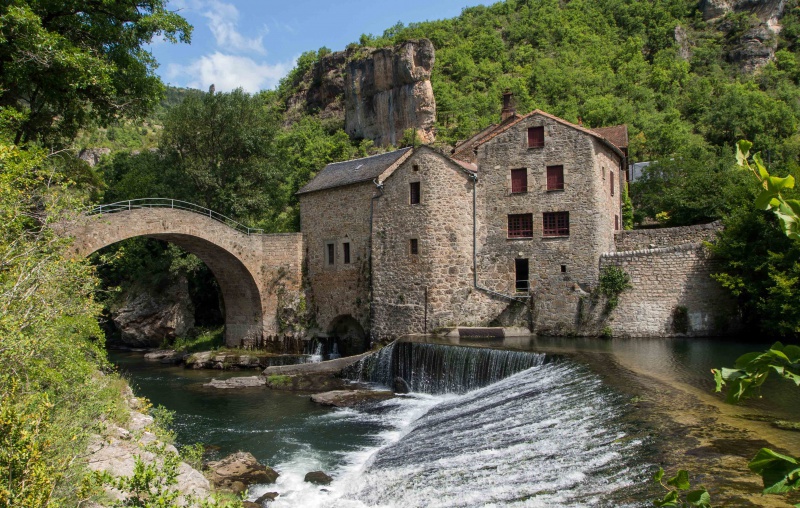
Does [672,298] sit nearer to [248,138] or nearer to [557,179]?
[557,179]

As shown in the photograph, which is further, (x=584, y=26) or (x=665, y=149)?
(x=584, y=26)

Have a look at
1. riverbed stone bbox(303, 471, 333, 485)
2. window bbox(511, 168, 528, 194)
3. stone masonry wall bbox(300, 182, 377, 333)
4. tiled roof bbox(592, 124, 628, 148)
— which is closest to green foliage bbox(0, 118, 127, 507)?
riverbed stone bbox(303, 471, 333, 485)

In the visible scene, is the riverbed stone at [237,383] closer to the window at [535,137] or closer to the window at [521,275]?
the window at [521,275]

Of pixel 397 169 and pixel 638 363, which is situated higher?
pixel 397 169

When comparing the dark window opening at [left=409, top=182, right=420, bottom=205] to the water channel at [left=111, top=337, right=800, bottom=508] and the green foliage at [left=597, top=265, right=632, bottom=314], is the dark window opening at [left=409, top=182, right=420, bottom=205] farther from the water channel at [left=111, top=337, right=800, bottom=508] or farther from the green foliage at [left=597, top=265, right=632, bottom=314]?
the green foliage at [left=597, top=265, right=632, bottom=314]

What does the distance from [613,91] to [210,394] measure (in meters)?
46.5

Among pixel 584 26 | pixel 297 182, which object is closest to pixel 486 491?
pixel 297 182

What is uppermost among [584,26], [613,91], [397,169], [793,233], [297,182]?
[584,26]

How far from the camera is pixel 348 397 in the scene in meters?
16.7

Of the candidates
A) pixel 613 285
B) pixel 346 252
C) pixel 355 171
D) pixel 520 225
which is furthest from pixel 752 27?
pixel 346 252

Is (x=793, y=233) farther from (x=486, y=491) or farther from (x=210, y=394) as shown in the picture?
(x=210, y=394)

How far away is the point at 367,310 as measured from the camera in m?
23.3

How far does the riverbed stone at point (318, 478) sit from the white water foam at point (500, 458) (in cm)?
15

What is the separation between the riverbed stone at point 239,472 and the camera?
393 inches
